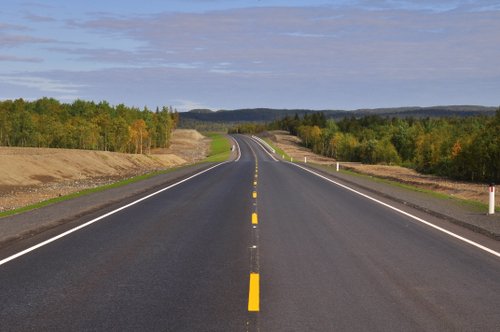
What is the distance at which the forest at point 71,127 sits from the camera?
344 feet

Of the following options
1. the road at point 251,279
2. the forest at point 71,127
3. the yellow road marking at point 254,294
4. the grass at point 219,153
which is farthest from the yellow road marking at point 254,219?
the forest at point 71,127

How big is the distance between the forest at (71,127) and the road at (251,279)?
97.0 m

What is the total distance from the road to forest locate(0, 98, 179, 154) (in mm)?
97008

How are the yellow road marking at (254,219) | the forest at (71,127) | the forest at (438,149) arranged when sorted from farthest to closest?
the forest at (71,127) → the forest at (438,149) → the yellow road marking at (254,219)

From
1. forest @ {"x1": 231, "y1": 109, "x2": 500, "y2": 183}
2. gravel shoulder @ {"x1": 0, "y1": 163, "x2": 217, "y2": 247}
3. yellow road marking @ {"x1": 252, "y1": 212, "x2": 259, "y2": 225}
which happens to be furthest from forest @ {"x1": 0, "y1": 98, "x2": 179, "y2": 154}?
yellow road marking @ {"x1": 252, "y1": 212, "x2": 259, "y2": 225}

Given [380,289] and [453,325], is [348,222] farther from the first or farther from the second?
[453,325]

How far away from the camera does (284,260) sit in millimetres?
9523

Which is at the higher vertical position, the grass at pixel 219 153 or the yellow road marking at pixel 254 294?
the yellow road marking at pixel 254 294

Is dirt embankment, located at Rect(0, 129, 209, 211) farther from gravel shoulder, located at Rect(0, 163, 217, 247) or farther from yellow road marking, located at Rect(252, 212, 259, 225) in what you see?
yellow road marking, located at Rect(252, 212, 259, 225)

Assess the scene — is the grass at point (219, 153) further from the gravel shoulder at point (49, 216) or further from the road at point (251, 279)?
the road at point (251, 279)

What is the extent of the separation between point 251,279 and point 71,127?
348 ft

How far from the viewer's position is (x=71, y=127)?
355 ft

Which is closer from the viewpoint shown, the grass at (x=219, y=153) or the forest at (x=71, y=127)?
the grass at (x=219, y=153)

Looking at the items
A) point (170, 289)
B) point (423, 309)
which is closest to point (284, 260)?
point (170, 289)
